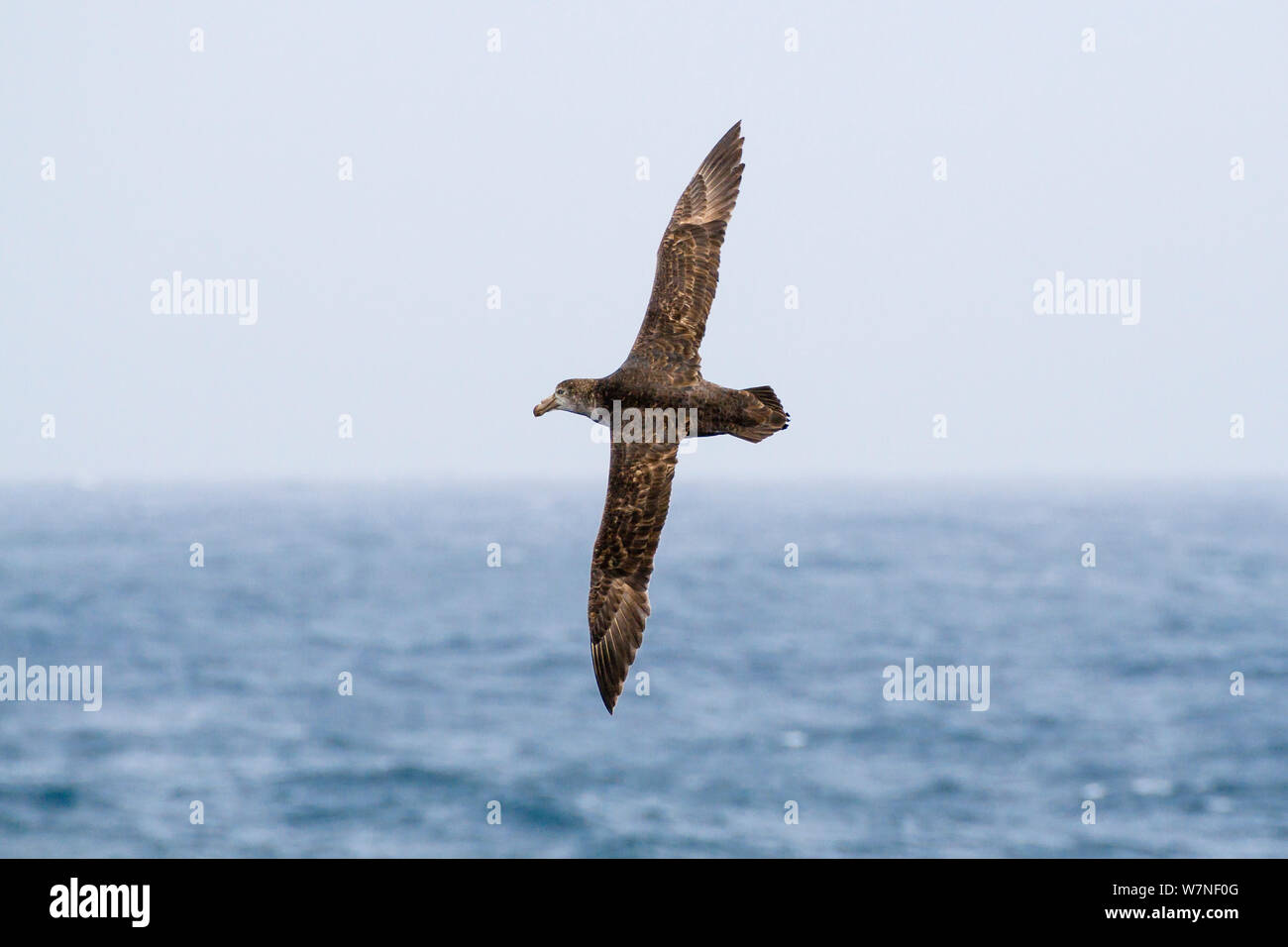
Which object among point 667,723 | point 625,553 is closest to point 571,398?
point 625,553

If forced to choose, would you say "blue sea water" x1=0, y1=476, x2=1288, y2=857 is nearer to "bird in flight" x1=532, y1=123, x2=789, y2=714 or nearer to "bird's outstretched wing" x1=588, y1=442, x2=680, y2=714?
"bird's outstretched wing" x1=588, y1=442, x2=680, y2=714

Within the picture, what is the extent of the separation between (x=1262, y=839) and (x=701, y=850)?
25033 millimetres

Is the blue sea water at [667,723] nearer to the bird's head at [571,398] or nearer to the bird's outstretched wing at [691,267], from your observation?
the bird's outstretched wing at [691,267]

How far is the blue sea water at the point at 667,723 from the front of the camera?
6222cm

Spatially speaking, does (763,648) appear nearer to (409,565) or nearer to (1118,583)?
(1118,583)

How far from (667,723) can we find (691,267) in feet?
Answer: 212

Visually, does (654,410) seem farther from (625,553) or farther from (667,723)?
(667,723)

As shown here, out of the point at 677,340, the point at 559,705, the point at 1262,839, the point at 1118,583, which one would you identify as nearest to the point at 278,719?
the point at 559,705

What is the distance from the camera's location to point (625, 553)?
15.2m

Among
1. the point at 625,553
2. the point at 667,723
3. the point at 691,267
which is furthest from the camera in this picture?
the point at 667,723

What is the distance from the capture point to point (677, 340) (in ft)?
48.7

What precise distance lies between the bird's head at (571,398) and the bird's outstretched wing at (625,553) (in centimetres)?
64

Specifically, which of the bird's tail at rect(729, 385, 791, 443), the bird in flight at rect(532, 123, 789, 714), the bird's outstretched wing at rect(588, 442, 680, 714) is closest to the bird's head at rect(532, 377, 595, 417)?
Answer: the bird in flight at rect(532, 123, 789, 714)

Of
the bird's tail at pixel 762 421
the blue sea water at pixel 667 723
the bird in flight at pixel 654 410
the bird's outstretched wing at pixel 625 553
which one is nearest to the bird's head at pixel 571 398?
the bird in flight at pixel 654 410
